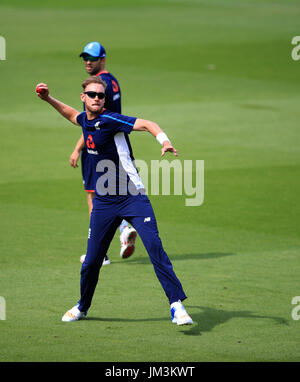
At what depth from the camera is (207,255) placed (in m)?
11.1

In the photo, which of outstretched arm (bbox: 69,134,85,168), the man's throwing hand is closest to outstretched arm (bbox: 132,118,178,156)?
the man's throwing hand

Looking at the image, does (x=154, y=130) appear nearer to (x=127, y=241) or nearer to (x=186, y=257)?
(x=127, y=241)

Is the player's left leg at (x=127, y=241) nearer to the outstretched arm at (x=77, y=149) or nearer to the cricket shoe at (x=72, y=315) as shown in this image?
the outstretched arm at (x=77, y=149)

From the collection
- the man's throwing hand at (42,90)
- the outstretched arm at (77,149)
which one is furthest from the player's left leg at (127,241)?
the man's throwing hand at (42,90)

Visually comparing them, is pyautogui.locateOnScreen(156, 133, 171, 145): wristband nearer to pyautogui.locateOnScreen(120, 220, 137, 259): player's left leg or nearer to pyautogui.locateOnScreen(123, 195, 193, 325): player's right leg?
pyautogui.locateOnScreen(123, 195, 193, 325): player's right leg

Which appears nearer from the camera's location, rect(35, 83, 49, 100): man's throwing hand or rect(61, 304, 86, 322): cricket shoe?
rect(61, 304, 86, 322): cricket shoe

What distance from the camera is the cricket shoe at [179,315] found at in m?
7.94

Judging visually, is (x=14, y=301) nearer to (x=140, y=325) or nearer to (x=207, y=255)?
(x=140, y=325)

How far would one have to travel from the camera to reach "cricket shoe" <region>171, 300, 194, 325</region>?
7941 mm

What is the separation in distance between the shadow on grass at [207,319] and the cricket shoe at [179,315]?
0.40 ft

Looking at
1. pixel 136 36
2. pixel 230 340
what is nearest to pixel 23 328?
pixel 230 340

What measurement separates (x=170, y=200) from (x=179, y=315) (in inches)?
262

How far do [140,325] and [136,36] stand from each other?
2638cm

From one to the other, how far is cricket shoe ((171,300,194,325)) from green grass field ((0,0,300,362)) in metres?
0.12
